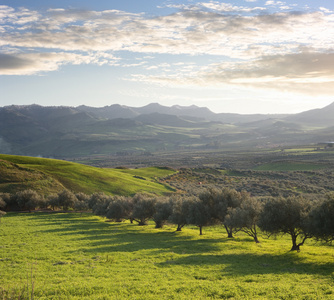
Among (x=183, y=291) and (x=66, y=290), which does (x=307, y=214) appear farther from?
(x=66, y=290)

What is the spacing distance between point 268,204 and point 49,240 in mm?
38725

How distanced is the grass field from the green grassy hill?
6091cm

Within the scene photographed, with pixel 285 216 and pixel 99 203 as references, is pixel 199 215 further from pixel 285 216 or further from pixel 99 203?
pixel 99 203

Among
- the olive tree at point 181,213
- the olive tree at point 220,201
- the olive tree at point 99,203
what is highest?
the olive tree at point 220,201

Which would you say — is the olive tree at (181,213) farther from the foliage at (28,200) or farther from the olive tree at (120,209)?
the foliage at (28,200)

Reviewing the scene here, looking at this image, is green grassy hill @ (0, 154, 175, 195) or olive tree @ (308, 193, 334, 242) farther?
green grassy hill @ (0, 154, 175, 195)

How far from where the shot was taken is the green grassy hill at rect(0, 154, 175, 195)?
11212 cm

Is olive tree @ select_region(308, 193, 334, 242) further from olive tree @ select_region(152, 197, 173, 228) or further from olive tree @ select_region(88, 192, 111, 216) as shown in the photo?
olive tree @ select_region(88, 192, 111, 216)

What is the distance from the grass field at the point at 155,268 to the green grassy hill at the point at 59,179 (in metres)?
60.9

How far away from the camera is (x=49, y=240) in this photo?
1970 inches

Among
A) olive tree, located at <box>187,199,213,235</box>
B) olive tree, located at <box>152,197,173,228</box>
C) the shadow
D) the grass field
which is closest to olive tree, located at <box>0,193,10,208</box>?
the shadow

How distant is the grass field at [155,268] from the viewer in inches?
993

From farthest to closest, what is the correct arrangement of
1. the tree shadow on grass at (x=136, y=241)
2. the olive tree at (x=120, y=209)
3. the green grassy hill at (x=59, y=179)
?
the green grassy hill at (x=59, y=179), the olive tree at (x=120, y=209), the tree shadow on grass at (x=136, y=241)

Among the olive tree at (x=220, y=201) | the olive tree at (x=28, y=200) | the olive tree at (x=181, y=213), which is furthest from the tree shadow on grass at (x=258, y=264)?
the olive tree at (x=28, y=200)
